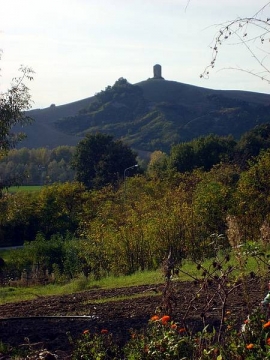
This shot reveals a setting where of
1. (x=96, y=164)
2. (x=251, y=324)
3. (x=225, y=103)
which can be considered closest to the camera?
(x=251, y=324)

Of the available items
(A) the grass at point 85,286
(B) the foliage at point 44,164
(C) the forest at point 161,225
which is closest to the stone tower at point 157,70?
(B) the foliage at point 44,164

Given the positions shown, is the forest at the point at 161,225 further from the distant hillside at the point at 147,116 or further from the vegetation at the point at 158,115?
the distant hillside at the point at 147,116

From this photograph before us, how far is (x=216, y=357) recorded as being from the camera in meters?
4.79

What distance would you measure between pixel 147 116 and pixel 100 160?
181ft

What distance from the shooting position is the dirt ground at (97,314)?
8.41m

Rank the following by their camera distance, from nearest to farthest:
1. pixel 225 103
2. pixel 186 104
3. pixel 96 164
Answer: pixel 96 164
pixel 225 103
pixel 186 104

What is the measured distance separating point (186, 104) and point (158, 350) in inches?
4280

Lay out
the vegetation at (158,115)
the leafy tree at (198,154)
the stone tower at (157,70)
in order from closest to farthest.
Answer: the leafy tree at (198,154)
the vegetation at (158,115)
the stone tower at (157,70)

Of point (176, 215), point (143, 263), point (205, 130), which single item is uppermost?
point (205, 130)

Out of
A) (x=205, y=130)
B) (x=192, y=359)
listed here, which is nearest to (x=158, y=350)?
(x=192, y=359)

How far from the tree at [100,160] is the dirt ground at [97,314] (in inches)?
1602

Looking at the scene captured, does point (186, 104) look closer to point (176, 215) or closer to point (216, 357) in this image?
point (176, 215)

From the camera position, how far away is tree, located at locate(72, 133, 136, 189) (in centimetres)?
5494

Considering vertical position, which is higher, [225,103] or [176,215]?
[225,103]
